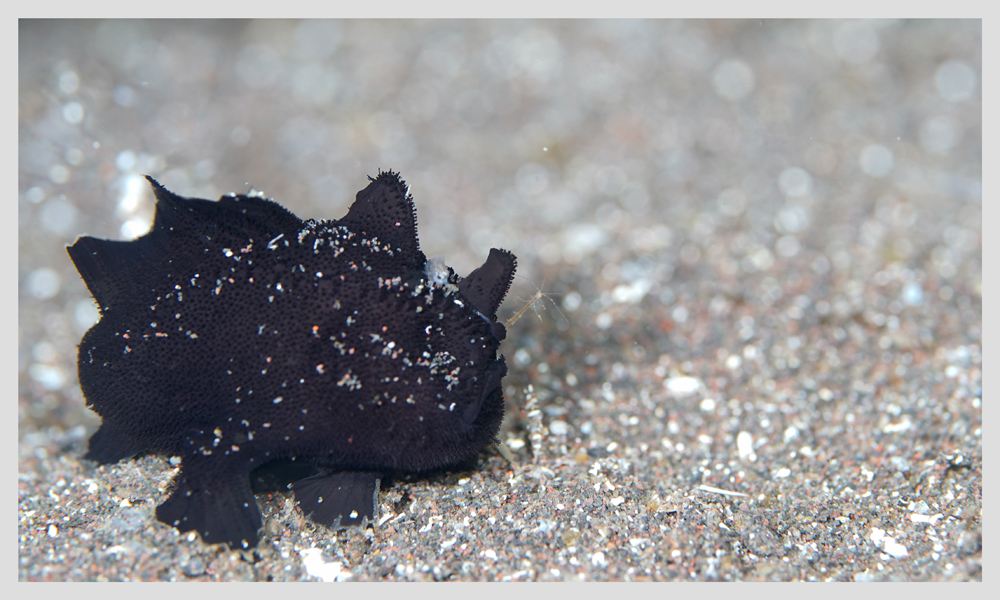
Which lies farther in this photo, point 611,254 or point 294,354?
point 611,254

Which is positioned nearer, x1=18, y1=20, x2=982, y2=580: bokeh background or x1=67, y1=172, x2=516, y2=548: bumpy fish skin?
x1=67, y1=172, x2=516, y2=548: bumpy fish skin

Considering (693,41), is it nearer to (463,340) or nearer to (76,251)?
(463,340)

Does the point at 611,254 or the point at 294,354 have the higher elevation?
the point at 611,254

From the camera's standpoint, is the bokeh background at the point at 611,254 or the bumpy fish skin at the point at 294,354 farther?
the bokeh background at the point at 611,254

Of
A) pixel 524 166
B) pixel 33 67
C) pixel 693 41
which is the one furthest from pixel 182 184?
pixel 693 41
